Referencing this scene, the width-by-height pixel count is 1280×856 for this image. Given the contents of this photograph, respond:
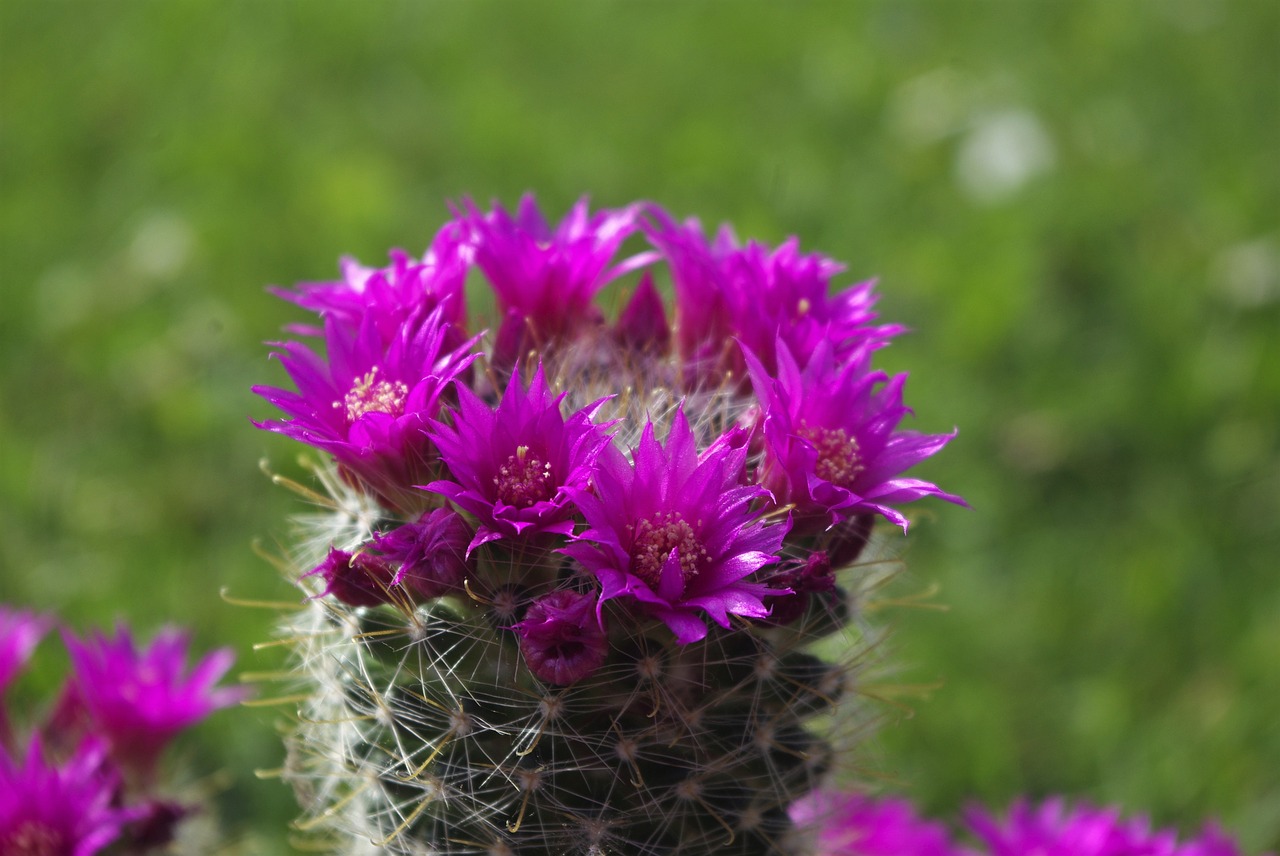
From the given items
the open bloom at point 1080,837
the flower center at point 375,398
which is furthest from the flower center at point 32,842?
the open bloom at point 1080,837

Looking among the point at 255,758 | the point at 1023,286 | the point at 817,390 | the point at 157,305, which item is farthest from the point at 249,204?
the point at 817,390

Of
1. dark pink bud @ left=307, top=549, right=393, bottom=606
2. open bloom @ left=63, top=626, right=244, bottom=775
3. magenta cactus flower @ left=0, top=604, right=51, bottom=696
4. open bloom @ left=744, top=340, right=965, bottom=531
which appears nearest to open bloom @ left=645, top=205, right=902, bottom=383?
open bloom @ left=744, top=340, right=965, bottom=531

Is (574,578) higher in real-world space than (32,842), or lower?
higher

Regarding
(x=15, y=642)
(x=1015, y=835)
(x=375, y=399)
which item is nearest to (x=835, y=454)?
(x=375, y=399)

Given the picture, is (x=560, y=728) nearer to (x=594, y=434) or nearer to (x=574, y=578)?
(x=574, y=578)

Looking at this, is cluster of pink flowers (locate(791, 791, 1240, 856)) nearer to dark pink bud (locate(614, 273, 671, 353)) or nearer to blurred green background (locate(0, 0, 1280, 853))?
blurred green background (locate(0, 0, 1280, 853))

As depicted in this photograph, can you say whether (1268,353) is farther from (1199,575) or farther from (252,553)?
(252,553)

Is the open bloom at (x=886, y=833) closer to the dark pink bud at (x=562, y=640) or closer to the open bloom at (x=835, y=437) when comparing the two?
the open bloom at (x=835, y=437)
